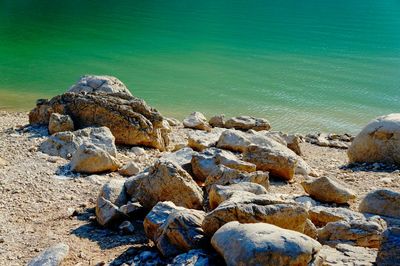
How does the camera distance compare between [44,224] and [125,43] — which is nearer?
[44,224]

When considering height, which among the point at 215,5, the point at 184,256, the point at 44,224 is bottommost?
the point at 44,224

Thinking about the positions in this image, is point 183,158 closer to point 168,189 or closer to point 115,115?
point 168,189

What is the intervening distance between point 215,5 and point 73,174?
40864mm

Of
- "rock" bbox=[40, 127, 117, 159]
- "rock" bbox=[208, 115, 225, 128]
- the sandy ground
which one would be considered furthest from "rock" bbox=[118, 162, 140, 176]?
"rock" bbox=[208, 115, 225, 128]

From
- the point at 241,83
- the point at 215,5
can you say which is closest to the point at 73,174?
the point at 241,83

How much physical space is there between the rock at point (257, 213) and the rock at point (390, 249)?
1114 mm

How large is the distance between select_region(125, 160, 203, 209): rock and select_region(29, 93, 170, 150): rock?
12.0ft

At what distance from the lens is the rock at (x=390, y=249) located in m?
5.03

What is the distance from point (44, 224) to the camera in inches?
296

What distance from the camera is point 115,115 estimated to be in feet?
37.8

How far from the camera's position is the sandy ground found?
6.73 meters

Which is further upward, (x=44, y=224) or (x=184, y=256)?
(x=184, y=256)

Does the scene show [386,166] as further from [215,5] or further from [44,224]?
[215,5]

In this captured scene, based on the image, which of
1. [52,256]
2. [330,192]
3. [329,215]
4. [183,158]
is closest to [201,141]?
[183,158]
